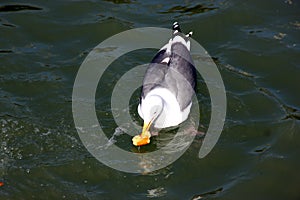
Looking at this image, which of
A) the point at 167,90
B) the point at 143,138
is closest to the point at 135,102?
the point at 167,90

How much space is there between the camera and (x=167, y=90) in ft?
25.8

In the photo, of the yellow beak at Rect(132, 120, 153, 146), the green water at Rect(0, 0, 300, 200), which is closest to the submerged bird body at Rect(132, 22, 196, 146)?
the yellow beak at Rect(132, 120, 153, 146)

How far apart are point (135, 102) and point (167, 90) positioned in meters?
0.68

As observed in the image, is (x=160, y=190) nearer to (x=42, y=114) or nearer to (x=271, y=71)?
(x=42, y=114)

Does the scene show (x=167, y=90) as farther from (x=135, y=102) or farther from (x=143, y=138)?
(x=143, y=138)

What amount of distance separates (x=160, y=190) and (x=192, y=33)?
401cm

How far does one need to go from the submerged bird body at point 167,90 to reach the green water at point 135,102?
403 mm

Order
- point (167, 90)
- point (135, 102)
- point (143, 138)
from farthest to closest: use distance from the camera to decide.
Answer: point (135, 102) → point (167, 90) → point (143, 138)

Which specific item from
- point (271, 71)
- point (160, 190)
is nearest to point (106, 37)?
point (271, 71)

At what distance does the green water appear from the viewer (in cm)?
671

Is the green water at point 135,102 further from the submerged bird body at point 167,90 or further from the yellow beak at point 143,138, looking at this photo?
the submerged bird body at point 167,90

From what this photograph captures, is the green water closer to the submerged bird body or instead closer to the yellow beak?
the yellow beak

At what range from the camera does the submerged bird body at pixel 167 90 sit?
7414 millimetres

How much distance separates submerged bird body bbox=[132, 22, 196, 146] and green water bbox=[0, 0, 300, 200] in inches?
15.9
